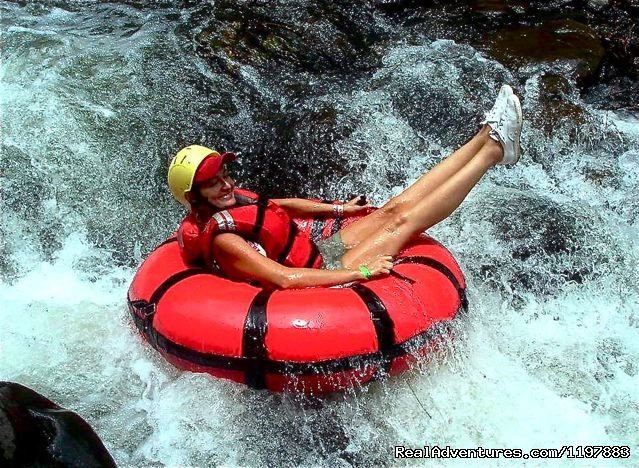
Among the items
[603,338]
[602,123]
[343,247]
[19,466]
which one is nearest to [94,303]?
[343,247]

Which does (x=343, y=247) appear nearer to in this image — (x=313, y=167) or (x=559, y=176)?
(x=313, y=167)

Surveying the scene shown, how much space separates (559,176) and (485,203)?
2.82ft

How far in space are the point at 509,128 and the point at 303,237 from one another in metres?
1.46

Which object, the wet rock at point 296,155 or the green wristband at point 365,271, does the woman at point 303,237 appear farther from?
the wet rock at point 296,155

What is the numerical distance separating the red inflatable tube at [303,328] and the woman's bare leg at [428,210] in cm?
38

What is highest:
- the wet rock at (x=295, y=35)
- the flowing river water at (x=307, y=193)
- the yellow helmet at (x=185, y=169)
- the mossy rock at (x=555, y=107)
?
the yellow helmet at (x=185, y=169)

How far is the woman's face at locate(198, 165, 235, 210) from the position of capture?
433 cm

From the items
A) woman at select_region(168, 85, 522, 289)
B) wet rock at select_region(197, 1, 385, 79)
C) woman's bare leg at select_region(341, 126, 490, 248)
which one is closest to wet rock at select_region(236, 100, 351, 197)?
wet rock at select_region(197, 1, 385, 79)

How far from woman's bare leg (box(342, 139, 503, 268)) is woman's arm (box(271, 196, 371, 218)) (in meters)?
0.48

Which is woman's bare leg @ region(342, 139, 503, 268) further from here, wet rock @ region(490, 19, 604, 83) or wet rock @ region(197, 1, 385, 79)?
wet rock @ region(197, 1, 385, 79)

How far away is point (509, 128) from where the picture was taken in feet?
15.1

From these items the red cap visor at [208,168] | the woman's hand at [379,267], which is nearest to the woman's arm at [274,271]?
the woman's hand at [379,267]

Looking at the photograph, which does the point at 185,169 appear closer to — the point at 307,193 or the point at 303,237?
the point at 303,237

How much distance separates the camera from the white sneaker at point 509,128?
4.58 meters
